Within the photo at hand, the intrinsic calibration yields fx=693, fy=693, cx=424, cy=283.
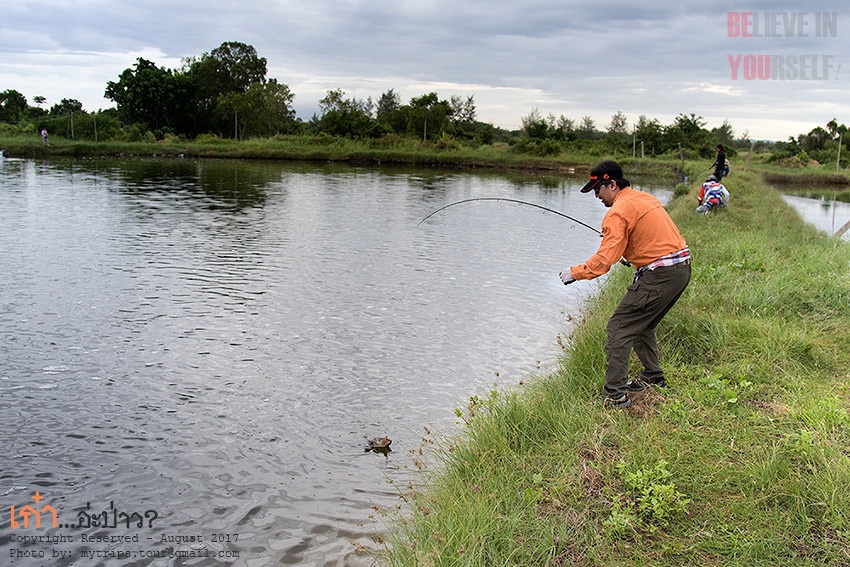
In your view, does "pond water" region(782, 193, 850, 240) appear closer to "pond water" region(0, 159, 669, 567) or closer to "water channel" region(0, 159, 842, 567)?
"pond water" region(0, 159, 669, 567)

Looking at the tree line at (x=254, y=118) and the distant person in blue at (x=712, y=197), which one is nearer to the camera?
the distant person in blue at (x=712, y=197)

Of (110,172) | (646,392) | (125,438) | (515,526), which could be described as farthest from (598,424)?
(110,172)

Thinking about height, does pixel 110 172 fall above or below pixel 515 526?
above

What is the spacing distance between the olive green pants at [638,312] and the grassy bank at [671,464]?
0.29 metres

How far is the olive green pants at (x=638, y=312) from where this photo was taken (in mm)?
5141

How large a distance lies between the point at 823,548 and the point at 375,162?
46.5 metres

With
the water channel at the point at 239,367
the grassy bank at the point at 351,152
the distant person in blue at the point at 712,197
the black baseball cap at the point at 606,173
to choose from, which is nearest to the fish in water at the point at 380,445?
the water channel at the point at 239,367

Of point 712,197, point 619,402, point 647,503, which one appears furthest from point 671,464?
point 712,197

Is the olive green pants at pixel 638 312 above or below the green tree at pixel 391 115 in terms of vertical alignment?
below

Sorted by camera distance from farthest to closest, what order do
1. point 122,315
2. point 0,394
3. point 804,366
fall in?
point 122,315 → point 0,394 → point 804,366

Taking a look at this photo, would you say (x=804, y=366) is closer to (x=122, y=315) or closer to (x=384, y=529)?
(x=384, y=529)

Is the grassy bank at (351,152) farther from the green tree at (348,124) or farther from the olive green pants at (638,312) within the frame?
the olive green pants at (638,312)

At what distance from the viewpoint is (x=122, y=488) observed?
206 inches

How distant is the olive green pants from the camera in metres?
5.14
